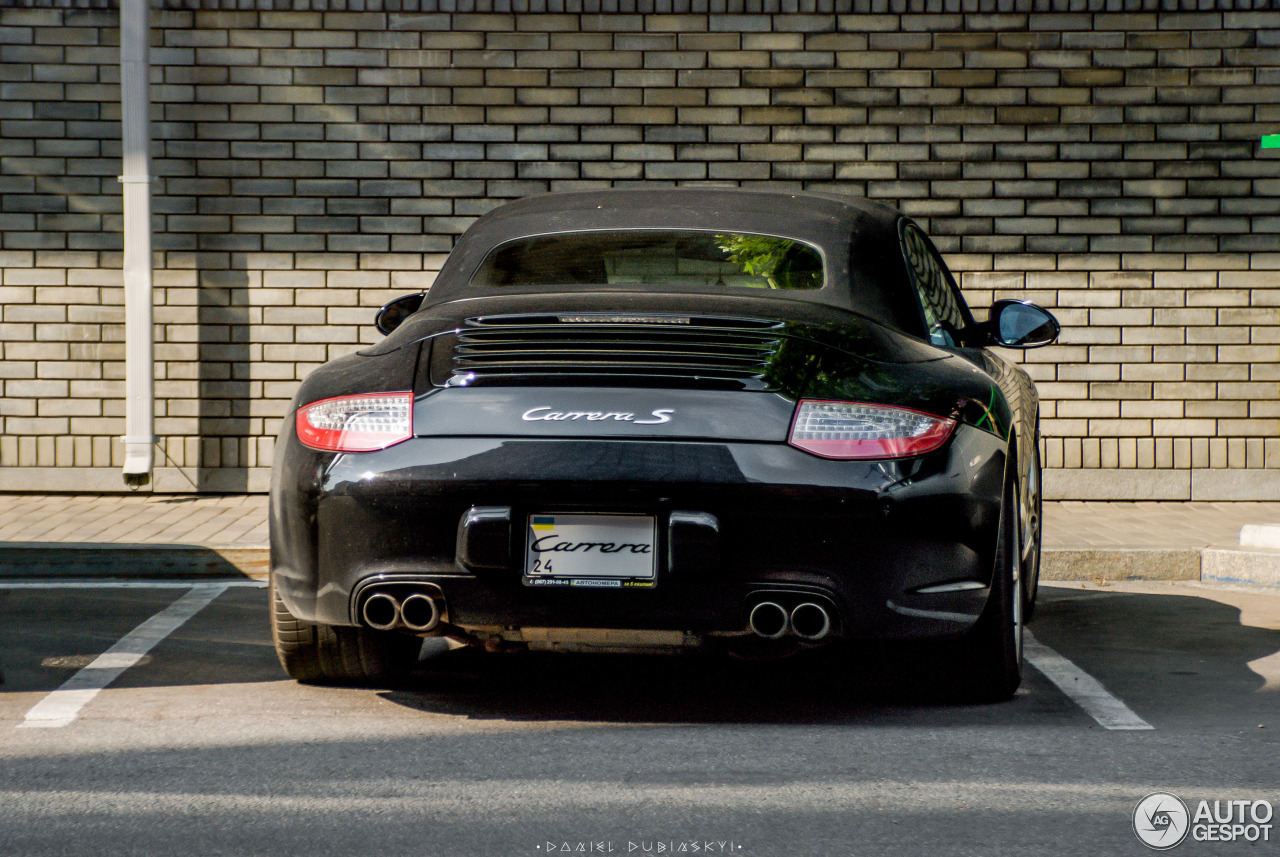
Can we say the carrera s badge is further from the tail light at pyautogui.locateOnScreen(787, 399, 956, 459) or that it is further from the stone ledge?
the stone ledge

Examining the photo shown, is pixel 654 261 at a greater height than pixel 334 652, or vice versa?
pixel 654 261

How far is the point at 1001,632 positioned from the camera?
388cm

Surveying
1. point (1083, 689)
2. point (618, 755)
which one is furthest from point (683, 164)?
point (618, 755)

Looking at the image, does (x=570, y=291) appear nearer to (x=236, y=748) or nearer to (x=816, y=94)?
(x=236, y=748)

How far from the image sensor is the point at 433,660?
471cm

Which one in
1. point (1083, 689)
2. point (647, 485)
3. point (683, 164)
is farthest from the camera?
point (683, 164)

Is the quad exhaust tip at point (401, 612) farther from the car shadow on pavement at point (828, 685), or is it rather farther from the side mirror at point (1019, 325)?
the side mirror at point (1019, 325)

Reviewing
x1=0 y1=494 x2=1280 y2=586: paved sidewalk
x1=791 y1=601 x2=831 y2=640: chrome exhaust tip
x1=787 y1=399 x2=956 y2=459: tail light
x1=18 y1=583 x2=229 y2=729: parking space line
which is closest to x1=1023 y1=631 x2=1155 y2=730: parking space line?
x1=791 y1=601 x2=831 y2=640: chrome exhaust tip

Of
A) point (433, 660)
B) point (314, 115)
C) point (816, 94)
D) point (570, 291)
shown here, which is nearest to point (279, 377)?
point (314, 115)

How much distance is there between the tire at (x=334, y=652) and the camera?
164 inches

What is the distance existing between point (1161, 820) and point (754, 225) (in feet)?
7.29

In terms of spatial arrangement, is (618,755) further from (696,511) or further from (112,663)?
(112,663)

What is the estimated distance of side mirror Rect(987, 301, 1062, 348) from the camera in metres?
4.89
